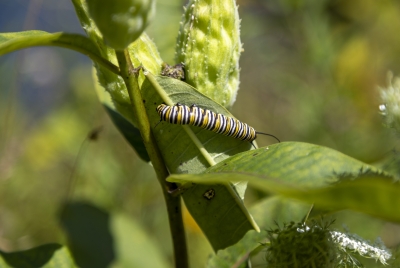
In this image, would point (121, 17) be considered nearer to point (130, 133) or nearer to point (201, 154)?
point (201, 154)

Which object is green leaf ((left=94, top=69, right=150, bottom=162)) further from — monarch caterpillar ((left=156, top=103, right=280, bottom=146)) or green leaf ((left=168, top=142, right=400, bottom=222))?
green leaf ((left=168, top=142, right=400, bottom=222))

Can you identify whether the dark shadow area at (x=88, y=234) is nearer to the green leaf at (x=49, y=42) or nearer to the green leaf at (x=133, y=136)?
the green leaf at (x=133, y=136)

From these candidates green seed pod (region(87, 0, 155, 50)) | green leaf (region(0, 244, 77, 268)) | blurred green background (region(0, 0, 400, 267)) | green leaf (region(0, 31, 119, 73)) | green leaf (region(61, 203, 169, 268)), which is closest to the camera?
green seed pod (region(87, 0, 155, 50))

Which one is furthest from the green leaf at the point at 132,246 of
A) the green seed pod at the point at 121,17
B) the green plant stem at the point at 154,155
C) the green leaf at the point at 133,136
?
the green seed pod at the point at 121,17

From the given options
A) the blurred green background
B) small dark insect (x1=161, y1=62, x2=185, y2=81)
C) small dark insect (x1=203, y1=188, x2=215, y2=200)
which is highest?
small dark insect (x1=161, y1=62, x2=185, y2=81)

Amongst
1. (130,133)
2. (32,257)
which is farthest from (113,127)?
(32,257)

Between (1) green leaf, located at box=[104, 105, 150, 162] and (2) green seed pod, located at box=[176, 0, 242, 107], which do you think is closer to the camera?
(2) green seed pod, located at box=[176, 0, 242, 107]

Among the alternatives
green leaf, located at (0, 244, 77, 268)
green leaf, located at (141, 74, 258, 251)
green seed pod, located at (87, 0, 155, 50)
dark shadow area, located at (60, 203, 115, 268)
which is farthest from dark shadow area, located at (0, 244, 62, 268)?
green seed pod, located at (87, 0, 155, 50)

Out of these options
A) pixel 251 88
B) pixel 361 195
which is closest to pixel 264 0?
pixel 251 88
